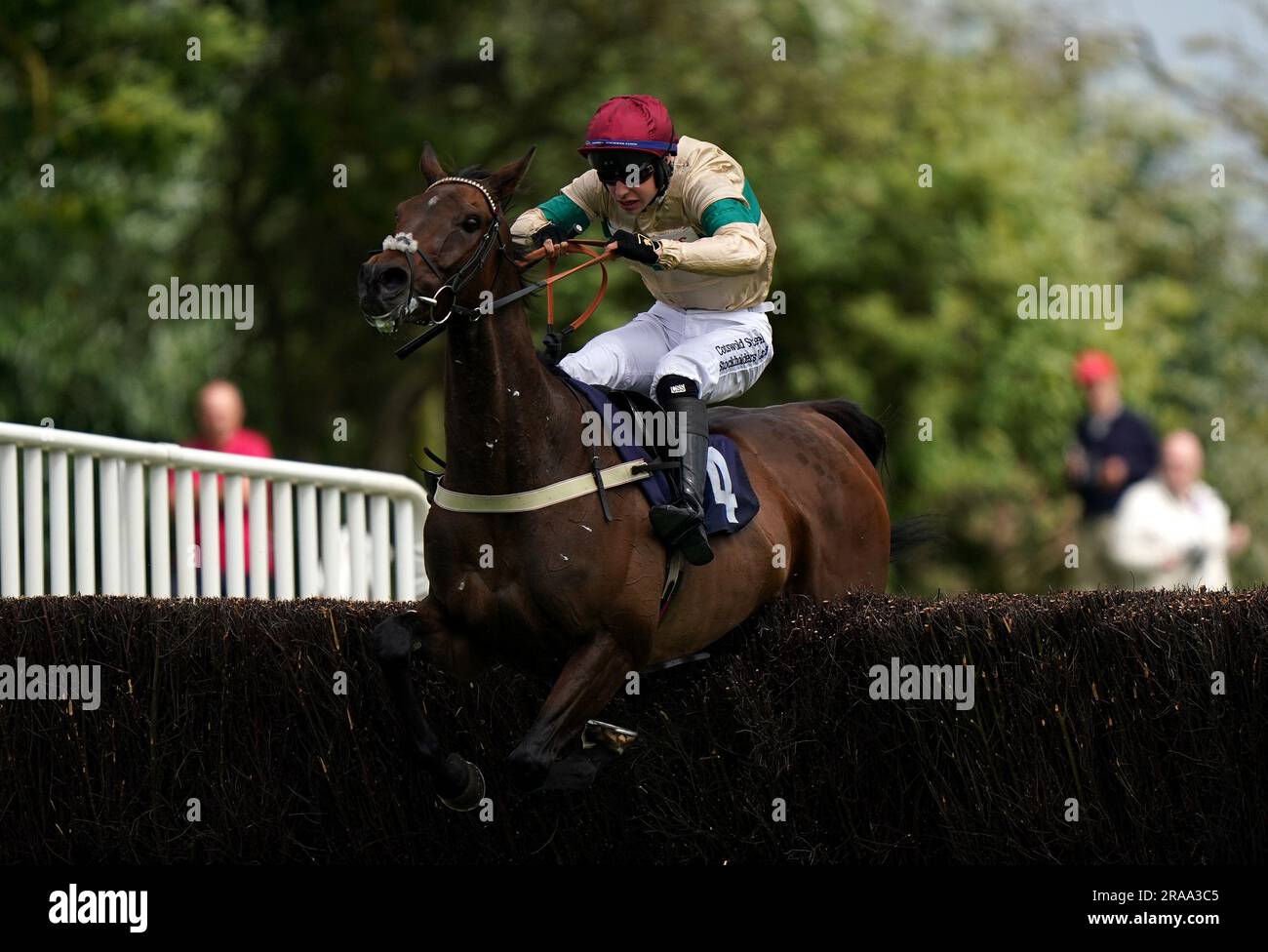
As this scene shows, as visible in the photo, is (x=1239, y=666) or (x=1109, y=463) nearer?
(x=1239, y=666)

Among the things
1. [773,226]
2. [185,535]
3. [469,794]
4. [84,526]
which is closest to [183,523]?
[185,535]

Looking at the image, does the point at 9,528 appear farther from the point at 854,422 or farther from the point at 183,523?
the point at 854,422

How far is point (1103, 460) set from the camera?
554 inches

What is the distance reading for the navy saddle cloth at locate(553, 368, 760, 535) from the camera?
6555 mm

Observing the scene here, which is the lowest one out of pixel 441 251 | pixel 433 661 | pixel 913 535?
pixel 433 661

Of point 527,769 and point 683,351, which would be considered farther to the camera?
point 683,351

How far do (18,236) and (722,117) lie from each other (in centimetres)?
713

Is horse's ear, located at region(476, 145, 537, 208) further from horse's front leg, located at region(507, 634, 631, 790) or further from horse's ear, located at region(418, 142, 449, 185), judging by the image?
horse's front leg, located at region(507, 634, 631, 790)

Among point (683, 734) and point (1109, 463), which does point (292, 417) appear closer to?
point (1109, 463)

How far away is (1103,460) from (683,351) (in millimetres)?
7825

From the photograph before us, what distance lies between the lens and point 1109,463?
14031mm

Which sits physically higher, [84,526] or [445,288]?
[445,288]

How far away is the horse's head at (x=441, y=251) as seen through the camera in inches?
219

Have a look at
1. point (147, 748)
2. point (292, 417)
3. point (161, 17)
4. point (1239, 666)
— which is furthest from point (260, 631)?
point (292, 417)
